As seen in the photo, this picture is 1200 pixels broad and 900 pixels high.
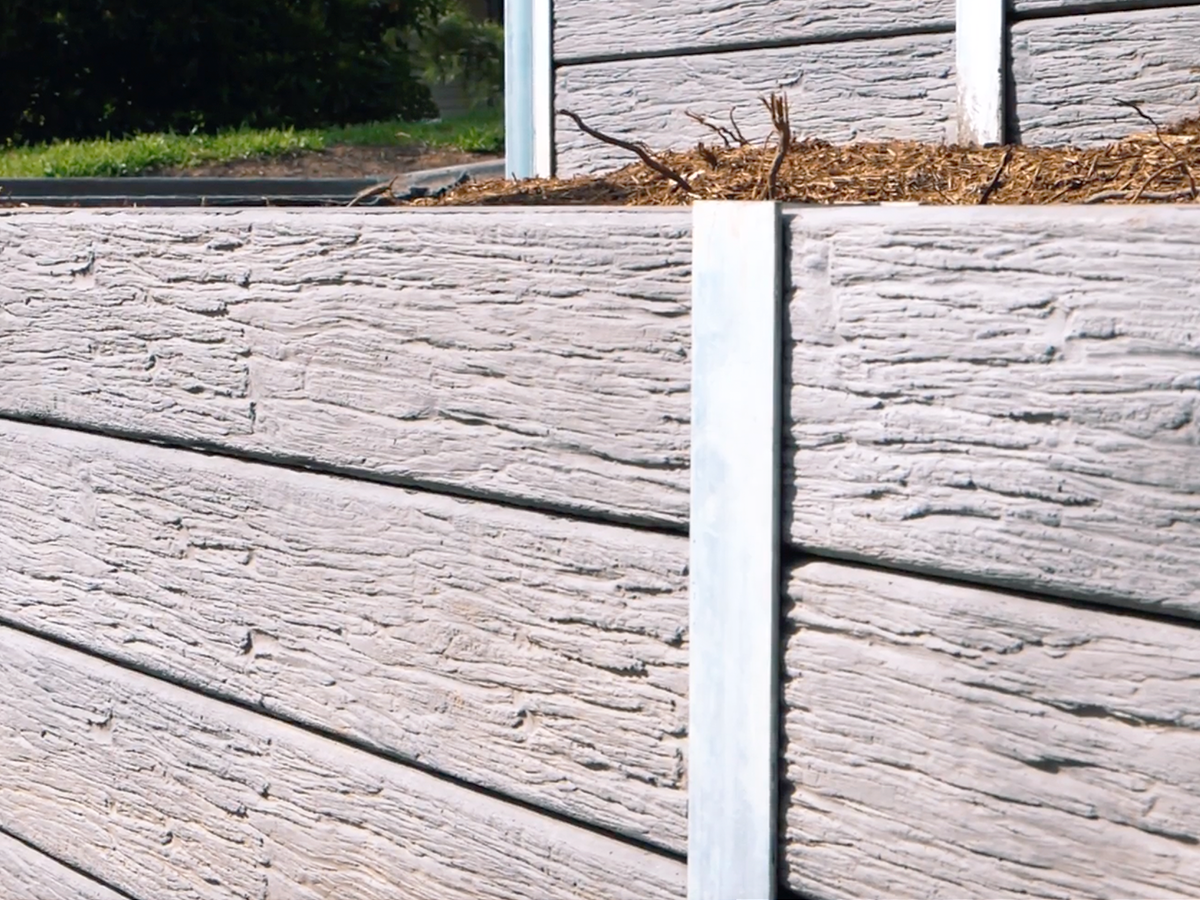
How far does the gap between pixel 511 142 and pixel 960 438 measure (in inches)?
78.3

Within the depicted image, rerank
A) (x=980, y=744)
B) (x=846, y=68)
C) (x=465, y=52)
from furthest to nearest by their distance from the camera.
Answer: (x=465, y=52), (x=846, y=68), (x=980, y=744)

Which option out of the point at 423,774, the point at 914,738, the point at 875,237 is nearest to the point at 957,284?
the point at 875,237

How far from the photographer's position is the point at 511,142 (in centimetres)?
293

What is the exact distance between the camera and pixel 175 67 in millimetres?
10844

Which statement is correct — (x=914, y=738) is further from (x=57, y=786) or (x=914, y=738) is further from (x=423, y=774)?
(x=57, y=786)

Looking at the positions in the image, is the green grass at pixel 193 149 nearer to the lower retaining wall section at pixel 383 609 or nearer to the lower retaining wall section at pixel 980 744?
the lower retaining wall section at pixel 383 609

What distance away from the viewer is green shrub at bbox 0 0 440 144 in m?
10.5

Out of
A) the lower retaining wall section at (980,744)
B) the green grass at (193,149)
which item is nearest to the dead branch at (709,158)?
the lower retaining wall section at (980,744)

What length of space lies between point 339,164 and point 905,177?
5232 millimetres

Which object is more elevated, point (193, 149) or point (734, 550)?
point (193, 149)

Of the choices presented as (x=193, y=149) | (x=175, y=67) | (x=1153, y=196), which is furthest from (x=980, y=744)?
(x=175, y=67)

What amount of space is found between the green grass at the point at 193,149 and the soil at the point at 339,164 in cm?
15

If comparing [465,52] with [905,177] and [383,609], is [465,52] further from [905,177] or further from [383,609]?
[383,609]

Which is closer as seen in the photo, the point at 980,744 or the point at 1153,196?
the point at 980,744
